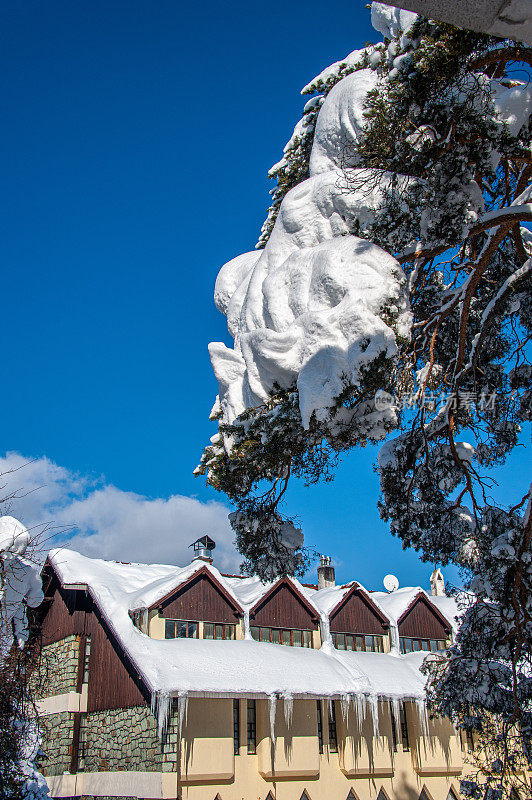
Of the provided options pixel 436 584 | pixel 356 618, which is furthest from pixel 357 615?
pixel 436 584

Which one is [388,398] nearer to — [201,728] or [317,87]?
[317,87]

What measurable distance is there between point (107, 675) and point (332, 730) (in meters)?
7.33

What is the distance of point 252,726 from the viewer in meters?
17.5

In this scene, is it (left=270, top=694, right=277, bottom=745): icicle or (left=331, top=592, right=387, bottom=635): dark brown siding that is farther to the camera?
(left=331, top=592, right=387, bottom=635): dark brown siding

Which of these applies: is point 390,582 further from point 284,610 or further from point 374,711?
point 374,711

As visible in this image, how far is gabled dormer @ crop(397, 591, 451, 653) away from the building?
67 cm

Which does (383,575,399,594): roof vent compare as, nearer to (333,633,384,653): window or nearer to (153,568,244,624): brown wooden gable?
(333,633,384,653): window

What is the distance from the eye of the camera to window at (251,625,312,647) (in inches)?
762

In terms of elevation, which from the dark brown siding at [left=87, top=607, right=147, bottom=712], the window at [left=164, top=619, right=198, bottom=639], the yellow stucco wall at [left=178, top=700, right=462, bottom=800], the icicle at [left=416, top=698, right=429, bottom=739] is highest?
the window at [left=164, top=619, right=198, bottom=639]

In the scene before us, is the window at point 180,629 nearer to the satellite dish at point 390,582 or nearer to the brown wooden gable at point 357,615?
the brown wooden gable at point 357,615

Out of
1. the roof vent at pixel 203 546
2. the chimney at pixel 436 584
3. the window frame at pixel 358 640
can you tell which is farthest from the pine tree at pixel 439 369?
the chimney at pixel 436 584

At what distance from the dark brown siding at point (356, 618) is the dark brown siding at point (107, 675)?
776 cm

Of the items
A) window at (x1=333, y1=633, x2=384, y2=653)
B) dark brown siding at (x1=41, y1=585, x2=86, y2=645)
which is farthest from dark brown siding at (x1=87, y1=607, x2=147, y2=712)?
window at (x1=333, y1=633, x2=384, y2=653)

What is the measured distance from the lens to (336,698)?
56.7 feet
